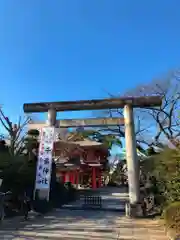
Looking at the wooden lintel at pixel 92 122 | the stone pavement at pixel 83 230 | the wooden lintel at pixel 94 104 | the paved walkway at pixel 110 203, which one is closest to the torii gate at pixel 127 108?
the wooden lintel at pixel 94 104

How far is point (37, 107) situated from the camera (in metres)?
13.7

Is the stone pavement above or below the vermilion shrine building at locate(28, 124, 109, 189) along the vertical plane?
below

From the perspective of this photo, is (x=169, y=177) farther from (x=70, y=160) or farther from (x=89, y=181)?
(x=89, y=181)

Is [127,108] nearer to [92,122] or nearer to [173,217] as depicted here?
[92,122]

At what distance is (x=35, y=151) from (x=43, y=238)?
8112 millimetres

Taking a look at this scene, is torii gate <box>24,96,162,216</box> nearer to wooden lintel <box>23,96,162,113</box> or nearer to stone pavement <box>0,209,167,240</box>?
wooden lintel <box>23,96,162,113</box>

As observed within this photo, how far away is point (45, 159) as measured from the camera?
1232cm

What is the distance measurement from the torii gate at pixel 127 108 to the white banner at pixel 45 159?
0.70 m

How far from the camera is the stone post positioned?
1171cm

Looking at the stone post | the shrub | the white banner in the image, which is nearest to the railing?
the stone post

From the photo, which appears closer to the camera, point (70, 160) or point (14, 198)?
point (14, 198)

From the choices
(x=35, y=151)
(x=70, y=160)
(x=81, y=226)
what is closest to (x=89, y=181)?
(x=70, y=160)

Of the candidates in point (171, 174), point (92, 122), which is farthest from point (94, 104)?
point (171, 174)

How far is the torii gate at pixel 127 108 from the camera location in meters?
11.9
